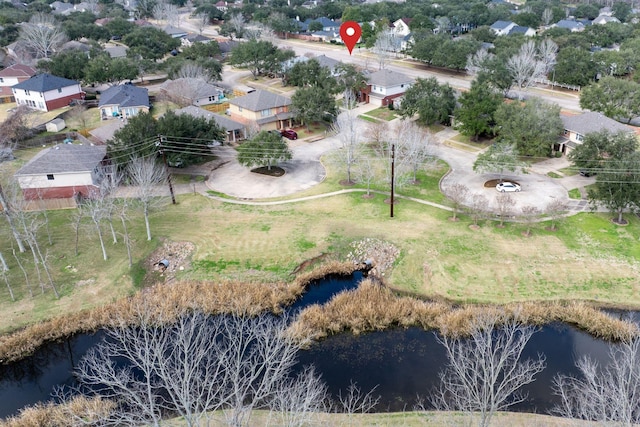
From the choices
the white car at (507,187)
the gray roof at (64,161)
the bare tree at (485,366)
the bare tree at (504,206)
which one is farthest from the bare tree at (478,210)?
the gray roof at (64,161)

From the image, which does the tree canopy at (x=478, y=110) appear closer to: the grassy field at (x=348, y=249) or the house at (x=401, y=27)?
the grassy field at (x=348, y=249)

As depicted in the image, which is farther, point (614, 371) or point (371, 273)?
point (371, 273)

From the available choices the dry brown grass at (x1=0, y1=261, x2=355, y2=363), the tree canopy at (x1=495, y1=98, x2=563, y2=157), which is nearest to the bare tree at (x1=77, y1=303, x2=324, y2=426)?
the dry brown grass at (x1=0, y1=261, x2=355, y2=363)

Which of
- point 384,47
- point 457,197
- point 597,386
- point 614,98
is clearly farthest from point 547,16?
point 597,386

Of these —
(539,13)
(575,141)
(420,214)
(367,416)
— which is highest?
(539,13)

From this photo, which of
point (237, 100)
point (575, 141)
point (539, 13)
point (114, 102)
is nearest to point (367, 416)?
point (575, 141)

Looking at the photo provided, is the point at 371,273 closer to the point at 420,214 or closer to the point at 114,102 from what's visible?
the point at 420,214
